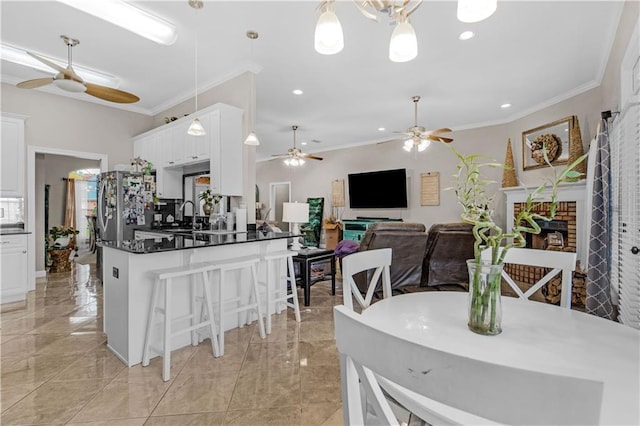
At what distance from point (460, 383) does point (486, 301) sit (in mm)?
749

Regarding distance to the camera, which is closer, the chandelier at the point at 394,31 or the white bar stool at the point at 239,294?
the chandelier at the point at 394,31

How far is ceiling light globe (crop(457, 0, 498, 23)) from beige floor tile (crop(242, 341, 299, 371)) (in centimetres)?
240

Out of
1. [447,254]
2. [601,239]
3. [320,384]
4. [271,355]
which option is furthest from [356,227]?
[320,384]

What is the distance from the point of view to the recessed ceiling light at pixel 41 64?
347 cm

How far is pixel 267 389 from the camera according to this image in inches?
77.7

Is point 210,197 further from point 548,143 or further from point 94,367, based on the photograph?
point 548,143

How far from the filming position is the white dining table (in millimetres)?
759

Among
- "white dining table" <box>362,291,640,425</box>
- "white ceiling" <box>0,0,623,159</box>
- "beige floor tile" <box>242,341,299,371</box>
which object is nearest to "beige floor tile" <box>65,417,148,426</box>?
"beige floor tile" <box>242,341,299,371</box>

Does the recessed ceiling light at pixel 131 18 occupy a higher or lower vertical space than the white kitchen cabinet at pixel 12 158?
higher

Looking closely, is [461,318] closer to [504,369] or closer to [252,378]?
[504,369]

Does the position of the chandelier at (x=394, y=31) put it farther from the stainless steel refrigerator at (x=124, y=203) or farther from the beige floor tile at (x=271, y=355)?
the stainless steel refrigerator at (x=124, y=203)

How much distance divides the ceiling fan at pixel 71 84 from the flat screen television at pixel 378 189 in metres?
5.32

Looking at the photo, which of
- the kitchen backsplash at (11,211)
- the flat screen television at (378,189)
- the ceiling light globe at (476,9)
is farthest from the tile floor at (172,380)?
the flat screen television at (378,189)

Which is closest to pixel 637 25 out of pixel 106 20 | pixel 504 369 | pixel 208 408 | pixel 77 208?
pixel 504 369
